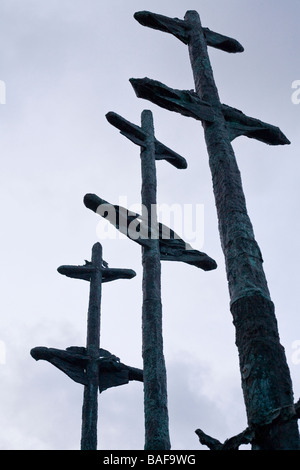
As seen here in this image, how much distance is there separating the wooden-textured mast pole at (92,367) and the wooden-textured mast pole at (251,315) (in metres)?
5.11

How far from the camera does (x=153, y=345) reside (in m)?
6.66

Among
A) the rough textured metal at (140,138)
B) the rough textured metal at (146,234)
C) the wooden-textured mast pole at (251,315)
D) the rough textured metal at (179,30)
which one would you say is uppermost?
the rough textured metal at (140,138)

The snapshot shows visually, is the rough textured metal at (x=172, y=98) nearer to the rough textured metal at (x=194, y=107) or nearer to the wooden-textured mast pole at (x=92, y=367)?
the rough textured metal at (x=194, y=107)

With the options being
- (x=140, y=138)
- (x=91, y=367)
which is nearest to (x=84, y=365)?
(x=91, y=367)

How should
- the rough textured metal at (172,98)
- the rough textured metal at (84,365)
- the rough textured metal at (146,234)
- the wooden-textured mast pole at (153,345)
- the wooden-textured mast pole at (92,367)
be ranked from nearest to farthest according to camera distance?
the rough textured metal at (172,98) → the wooden-textured mast pole at (153,345) → the rough textured metal at (146,234) → the wooden-textured mast pole at (92,367) → the rough textured metal at (84,365)

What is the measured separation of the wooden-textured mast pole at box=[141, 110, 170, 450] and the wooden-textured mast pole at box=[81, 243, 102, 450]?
2.50m

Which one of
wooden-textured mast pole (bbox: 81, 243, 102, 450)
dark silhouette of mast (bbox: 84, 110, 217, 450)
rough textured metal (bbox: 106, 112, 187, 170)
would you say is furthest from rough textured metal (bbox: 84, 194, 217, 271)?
wooden-textured mast pole (bbox: 81, 243, 102, 450)

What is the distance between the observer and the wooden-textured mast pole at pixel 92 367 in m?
8.47

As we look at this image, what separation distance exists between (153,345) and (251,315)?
9.73 ft

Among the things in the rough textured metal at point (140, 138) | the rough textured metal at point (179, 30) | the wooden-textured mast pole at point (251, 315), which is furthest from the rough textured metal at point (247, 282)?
the rough textured metal at point (140, 138)

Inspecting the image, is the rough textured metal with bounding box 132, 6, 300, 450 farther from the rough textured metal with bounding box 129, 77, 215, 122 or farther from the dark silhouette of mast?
the dark silhouette of mast

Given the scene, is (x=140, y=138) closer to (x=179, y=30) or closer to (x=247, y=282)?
(x=179, y=30)

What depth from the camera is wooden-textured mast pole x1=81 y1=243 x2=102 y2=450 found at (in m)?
8.47
